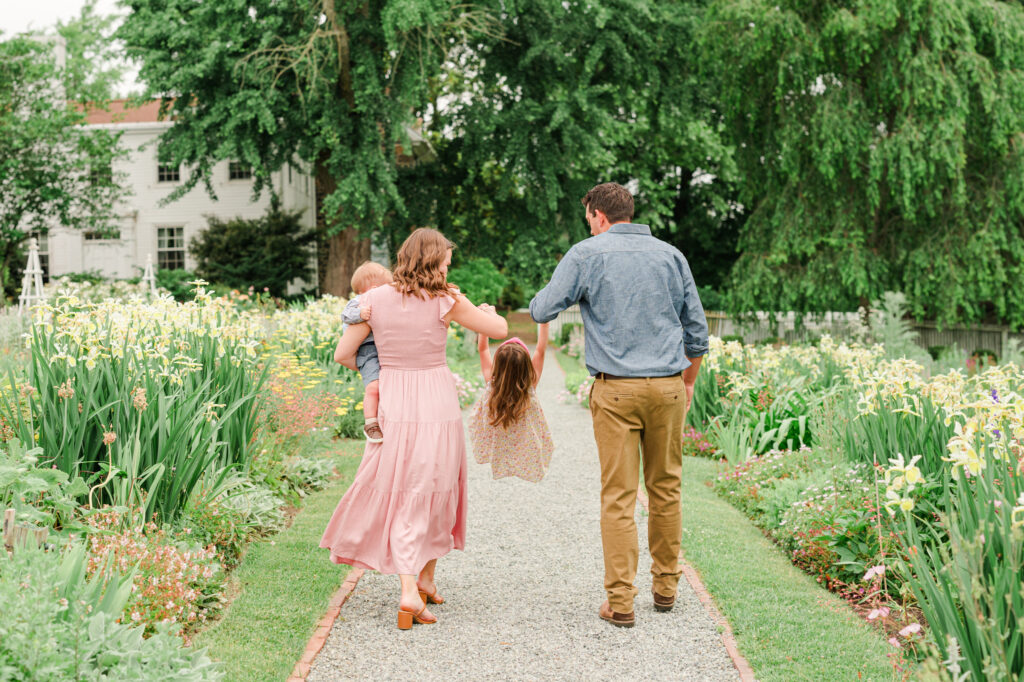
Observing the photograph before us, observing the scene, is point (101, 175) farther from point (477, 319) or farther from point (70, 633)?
point (70, 633)

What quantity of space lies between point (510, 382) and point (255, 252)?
2195 cm

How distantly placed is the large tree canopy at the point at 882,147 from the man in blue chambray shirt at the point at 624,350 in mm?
12848

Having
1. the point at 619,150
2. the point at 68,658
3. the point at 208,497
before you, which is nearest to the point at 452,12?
the point at 619,150

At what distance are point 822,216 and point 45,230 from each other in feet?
65.3

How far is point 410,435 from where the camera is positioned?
420 cm

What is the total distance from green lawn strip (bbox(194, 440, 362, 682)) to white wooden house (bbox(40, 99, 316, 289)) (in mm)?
22679

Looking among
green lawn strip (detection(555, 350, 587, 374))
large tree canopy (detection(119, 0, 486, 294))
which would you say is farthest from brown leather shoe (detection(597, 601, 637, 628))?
green lawn strip (detection(555, 350, 587, 374))

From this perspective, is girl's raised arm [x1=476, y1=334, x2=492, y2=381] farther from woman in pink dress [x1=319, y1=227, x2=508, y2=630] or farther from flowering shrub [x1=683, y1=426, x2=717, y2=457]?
flowering shrub [x1=683, y1=426, x2=717, y2=457]

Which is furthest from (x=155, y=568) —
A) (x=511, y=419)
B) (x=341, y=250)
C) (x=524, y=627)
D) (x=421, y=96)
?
(x=341, y=250)

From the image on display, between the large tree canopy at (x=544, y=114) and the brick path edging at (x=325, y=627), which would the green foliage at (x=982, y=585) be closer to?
the brick path edging at (x=325, y=627)

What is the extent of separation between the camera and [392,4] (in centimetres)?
1600

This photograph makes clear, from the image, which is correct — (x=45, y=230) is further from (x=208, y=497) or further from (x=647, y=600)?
(x=647, y=600)

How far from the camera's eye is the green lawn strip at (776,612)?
369cm

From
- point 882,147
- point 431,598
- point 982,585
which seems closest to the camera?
point 982,585
